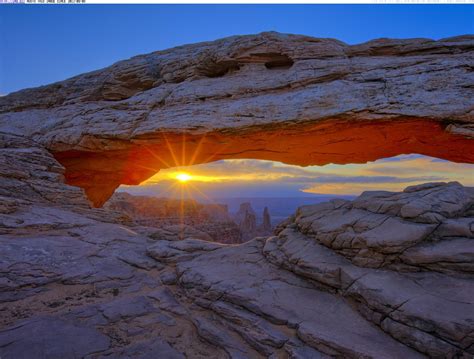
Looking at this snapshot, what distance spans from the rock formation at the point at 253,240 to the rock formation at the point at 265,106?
0.32 ft

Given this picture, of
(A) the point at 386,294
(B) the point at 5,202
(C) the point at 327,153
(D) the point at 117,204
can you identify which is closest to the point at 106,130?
(B) the point at 5,202

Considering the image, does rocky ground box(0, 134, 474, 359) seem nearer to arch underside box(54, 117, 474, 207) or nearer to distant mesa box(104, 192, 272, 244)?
arch underside box(54, 117, 474, 207)

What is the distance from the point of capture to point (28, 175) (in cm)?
1320

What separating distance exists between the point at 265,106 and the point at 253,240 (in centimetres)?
661

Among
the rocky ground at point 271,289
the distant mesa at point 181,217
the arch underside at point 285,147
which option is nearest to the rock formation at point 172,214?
the distant mesa at point 181,217

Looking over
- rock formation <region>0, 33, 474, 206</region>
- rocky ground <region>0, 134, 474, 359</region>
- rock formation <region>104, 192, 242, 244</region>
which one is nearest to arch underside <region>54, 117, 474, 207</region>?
rock formation <region>0, 33, 474, 206</region>

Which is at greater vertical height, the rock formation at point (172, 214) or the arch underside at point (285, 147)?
the arch underside at point (285, 147)

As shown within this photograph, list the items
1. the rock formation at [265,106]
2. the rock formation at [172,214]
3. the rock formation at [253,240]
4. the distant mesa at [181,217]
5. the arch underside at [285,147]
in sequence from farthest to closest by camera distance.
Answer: the distant mesa at [181,217], the rock formation at [172,214], the arch underside at [285,147], the rock formation at [265,106], the rock formation at [253,240]

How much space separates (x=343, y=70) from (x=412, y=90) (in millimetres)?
3171

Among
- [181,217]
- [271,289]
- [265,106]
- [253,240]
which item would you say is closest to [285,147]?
[265,106]

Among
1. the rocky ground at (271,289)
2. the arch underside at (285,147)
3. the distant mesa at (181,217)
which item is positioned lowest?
the distant mesa at (181,217)

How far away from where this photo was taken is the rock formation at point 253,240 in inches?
225

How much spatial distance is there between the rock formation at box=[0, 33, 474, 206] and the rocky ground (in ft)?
16.7

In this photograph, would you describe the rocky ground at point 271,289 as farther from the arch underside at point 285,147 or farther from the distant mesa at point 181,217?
the distant mesa at point 181,217
